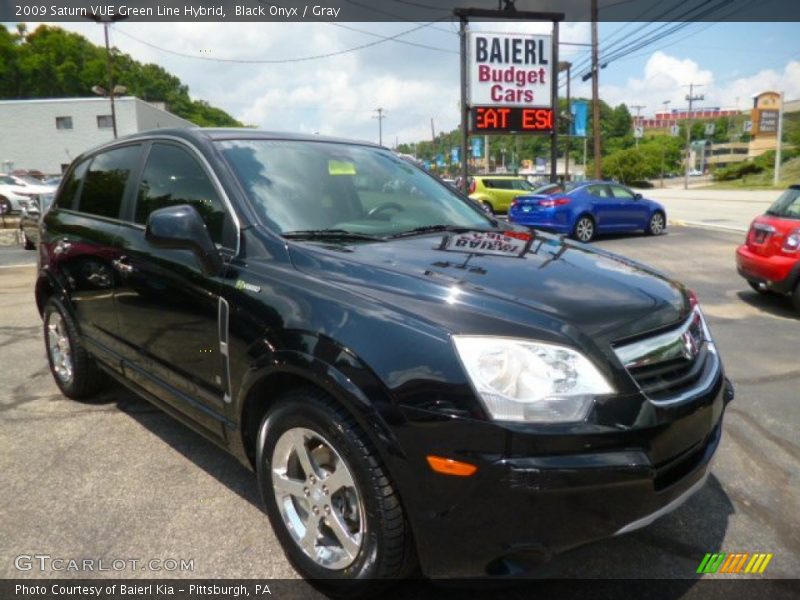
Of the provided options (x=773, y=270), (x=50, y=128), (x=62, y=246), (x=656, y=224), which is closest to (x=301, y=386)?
(x=62, y=246)

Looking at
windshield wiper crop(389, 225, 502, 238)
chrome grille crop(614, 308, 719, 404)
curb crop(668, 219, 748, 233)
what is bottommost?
curb crop(668, 219, 748, 233)

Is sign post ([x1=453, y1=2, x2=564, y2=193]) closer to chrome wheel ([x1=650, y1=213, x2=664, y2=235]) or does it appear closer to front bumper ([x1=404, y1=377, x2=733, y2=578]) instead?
chrome wheel ([x1=650, y1=213, x2=664, y2=235])

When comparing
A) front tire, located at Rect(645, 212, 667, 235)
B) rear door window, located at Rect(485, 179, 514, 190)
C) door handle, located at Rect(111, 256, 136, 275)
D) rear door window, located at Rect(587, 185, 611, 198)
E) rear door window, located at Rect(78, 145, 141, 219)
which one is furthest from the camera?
rear door window, located at Rect(485, 179, 514, 190)

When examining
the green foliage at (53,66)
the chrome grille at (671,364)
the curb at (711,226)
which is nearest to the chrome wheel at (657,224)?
Result: the curb at (711,226)

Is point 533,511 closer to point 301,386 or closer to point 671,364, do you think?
point 671,364

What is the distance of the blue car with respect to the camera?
13859 mm

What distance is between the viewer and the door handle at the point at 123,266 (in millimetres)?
3245

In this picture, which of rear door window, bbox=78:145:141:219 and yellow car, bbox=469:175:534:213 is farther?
yellow car, bbox=469:175:534:213

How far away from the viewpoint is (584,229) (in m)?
14.2

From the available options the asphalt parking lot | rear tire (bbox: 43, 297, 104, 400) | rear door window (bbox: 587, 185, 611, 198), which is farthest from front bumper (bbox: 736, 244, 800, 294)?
rear door window (bbox: 587, 185, 611, 198)

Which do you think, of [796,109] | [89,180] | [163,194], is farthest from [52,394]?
[796,109]

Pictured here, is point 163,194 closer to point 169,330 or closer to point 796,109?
point 169,330

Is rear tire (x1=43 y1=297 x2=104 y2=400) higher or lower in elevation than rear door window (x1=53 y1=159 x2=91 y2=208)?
lower

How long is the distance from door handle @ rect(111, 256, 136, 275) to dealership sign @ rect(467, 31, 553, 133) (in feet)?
47.8
